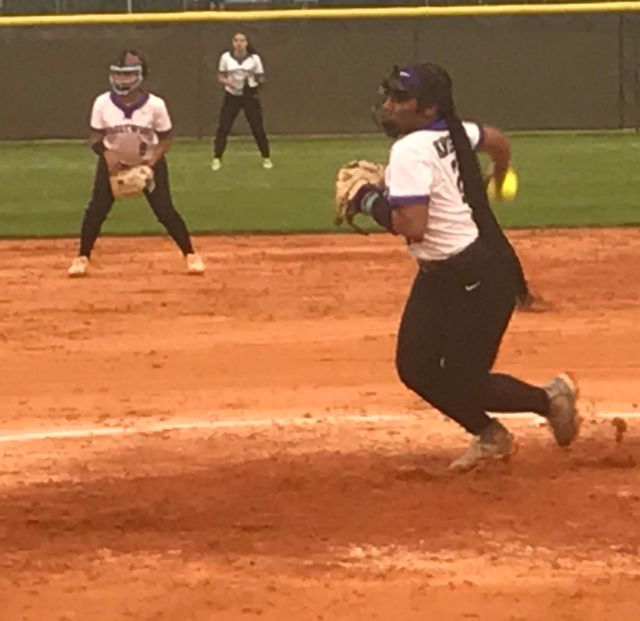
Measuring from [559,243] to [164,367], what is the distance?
6.58 meters

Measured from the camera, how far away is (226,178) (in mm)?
24219

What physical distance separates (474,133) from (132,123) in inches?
272

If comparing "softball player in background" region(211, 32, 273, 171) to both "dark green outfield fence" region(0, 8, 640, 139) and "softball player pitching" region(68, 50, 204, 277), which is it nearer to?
"dark green outfield fence" region(0, 8, 640, 139)

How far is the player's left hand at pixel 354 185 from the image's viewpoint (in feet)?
24.0

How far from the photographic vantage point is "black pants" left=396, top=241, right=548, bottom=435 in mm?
7348

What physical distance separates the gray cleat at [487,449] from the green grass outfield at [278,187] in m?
9.98

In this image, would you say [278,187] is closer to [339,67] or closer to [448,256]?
[339,67]

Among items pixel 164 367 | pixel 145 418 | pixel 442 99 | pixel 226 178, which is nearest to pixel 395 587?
pixel 442 99

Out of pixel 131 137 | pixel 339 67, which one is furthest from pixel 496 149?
pixel 339 67

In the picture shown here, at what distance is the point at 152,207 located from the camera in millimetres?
14266

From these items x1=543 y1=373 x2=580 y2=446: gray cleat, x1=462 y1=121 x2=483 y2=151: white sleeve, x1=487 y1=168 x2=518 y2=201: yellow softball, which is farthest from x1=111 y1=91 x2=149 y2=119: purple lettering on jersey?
x1=543 y1=373 x2=580 y2=446: gray cleat

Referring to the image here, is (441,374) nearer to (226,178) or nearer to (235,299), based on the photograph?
(235,299)

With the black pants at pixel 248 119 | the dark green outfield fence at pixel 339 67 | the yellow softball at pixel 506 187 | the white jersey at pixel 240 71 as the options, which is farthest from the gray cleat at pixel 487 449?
the dark green outfield fence at pixel 339 67

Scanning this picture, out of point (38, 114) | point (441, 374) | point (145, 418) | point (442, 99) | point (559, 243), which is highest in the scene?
point (442, 99)
